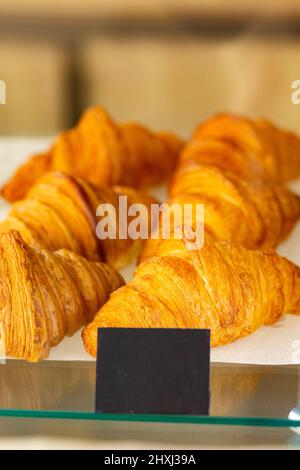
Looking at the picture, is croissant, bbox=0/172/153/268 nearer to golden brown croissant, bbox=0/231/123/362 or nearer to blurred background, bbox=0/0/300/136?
golden brown croissant, bbox=0/231/123/362

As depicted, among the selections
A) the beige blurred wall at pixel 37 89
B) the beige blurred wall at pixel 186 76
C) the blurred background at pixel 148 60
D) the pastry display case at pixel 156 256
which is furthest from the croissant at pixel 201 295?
the beige blurred wall at pixel 37 89

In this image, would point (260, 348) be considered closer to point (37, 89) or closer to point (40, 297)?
point (40, 297)

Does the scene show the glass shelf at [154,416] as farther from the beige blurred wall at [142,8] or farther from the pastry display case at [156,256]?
the beige blurred wall at [142,8]

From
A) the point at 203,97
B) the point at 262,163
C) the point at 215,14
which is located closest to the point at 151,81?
the point at 203,97

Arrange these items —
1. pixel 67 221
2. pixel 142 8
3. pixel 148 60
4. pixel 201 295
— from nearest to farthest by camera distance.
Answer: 1. pixel 201 295
2. pixel 67 221
3. pixel 142 8
4. pixel 148 60

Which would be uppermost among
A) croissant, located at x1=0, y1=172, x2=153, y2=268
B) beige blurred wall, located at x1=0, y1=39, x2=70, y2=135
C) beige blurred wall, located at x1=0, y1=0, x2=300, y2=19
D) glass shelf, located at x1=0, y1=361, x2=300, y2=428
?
beige blurred wall, located at x1=0, y1=0, x2=300, y2=19

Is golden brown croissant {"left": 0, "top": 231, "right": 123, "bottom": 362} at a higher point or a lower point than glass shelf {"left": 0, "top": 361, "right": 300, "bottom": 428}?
higher

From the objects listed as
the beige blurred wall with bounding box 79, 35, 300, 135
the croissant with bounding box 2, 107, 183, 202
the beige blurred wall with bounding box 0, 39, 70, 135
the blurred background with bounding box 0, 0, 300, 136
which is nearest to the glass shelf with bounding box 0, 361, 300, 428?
the croissant with bounding box 2, 107, 183, 202

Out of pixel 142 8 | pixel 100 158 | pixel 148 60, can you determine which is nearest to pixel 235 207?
pixel 100 158
